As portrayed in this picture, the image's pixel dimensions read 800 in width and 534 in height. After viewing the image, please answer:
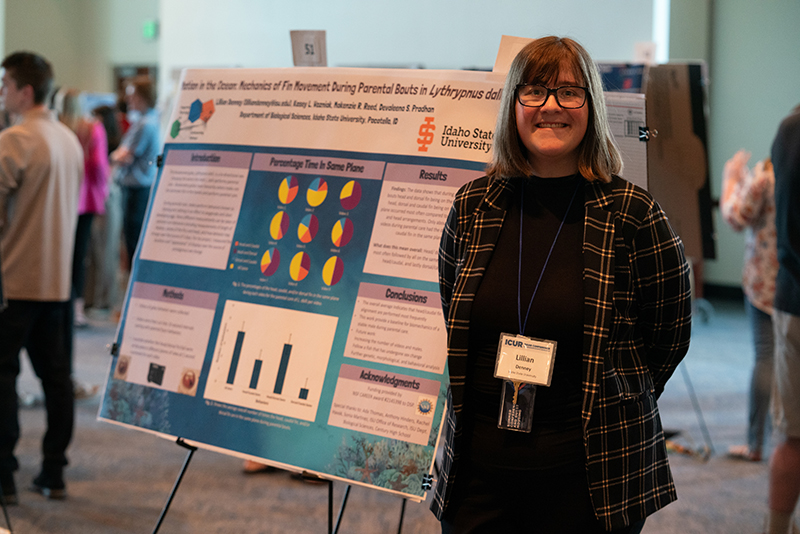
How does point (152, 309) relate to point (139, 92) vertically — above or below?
below

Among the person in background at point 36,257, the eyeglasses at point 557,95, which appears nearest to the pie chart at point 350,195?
the eyeglasses at point 557,95

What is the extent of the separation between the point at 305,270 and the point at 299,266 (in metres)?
0.02

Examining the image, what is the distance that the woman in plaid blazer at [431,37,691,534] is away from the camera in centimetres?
120

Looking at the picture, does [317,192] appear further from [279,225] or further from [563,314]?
[563,314]

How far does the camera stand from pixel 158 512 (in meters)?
2.74

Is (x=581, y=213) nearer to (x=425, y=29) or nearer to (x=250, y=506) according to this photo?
(x=250, y=506)

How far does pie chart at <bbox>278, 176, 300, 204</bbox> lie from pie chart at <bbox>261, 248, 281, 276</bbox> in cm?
14

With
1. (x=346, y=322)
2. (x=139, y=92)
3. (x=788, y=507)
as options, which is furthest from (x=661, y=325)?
(x=139, y=92)

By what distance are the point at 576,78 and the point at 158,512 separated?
7.83 feet

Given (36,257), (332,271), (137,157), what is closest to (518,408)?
(332,271)

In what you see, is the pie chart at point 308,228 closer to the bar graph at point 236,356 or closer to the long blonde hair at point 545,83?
the bar graph at point 236,356

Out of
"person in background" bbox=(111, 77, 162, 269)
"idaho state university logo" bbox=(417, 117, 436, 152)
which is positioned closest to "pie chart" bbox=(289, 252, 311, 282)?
"idaho state university logo" bbox=(417, 117, 436, 152)

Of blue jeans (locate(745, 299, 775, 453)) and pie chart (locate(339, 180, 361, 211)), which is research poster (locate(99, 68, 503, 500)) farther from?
blue jeans (locate(745, 299, 775, 453))

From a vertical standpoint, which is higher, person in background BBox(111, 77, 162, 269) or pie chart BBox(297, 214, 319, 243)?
person in background BBox(111, 77, 162, 269)
